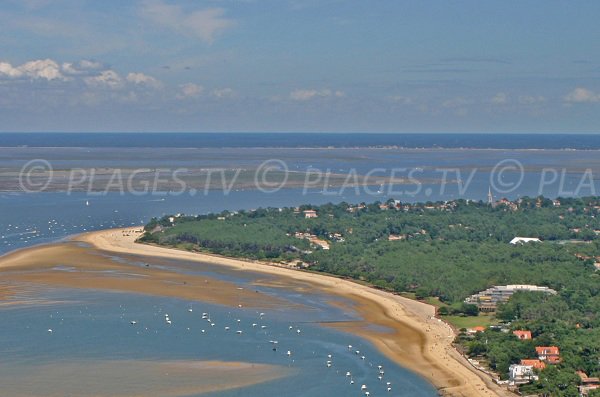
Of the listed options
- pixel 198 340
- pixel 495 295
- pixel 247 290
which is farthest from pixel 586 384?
pixel 247 290

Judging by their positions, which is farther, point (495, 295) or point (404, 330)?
point (495, 295)

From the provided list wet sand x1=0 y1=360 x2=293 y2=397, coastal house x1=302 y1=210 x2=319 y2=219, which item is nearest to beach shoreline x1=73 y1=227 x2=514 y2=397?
wet sand x1=0 y1=360 x2=293 y2=397

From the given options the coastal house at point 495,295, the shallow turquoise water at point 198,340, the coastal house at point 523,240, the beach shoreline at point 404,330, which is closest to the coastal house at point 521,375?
the beach shoreline at point 404,330

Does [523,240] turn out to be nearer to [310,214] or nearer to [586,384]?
[310,214]

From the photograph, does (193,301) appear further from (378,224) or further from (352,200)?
(352,200)

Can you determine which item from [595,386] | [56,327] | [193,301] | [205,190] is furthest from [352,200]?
[595,386]

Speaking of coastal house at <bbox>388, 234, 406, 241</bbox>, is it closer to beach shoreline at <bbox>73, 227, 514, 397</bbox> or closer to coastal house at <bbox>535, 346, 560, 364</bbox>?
beach shoreline at <bbox>73, 227, 514, 397</bbox>
